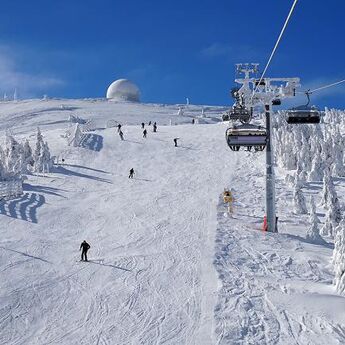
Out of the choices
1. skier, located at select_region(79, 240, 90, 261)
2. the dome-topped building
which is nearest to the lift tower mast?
skier, located at select_region(79, 240, 90, 261)

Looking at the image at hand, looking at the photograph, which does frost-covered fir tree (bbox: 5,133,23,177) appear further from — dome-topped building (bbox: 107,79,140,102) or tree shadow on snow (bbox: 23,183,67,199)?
dome-topped building (bbox: 107,79,140,102)

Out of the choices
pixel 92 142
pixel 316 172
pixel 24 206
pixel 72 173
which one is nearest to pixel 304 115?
pixel 24 206

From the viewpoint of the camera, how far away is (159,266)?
64.7 ft

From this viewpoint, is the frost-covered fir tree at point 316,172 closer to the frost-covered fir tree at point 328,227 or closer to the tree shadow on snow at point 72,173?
the frost-covered fir tree at point 328,227

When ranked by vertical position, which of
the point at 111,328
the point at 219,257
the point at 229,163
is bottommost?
the point at 111,328

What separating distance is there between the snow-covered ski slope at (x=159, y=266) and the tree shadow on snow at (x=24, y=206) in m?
0.07

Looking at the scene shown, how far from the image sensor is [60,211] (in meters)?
29.8

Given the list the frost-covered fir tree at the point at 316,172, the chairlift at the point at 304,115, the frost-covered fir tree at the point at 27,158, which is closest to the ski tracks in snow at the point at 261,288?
the chairlift at the point at 304,115

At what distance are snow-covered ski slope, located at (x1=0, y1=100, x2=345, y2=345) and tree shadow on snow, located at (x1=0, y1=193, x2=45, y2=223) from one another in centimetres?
7

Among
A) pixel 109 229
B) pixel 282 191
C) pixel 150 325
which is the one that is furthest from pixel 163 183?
pixel 150 325

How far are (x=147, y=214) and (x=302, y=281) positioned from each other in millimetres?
12282

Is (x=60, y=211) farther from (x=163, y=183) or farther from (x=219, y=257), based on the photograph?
(x=219, y=257)

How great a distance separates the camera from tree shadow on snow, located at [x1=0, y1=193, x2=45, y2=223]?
28.2 meters

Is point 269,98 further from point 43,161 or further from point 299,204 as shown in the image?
point 43,161
